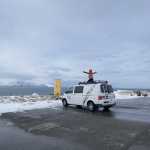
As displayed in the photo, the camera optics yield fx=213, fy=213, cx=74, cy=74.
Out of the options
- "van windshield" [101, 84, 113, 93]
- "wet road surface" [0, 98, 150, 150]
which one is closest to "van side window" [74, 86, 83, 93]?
"van windshield" [101, 84, 113, 93]

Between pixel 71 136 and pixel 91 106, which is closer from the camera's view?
pixel 71 136

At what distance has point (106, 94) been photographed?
16.1 m

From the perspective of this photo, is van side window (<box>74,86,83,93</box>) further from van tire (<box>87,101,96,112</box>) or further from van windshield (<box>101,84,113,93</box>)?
van windshield (<box>101,84,113,93</box>)

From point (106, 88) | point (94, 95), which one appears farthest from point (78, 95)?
point (106, 88)

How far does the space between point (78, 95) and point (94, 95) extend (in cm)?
186

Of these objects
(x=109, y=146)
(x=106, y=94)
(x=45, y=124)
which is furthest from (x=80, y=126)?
(x=106, y=94)

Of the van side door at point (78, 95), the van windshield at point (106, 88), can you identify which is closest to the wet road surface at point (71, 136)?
the van windshield at point (106, 88)

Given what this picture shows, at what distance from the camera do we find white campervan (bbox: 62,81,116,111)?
52.3 feet

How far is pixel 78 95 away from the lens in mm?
17531

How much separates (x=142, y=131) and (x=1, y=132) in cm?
595

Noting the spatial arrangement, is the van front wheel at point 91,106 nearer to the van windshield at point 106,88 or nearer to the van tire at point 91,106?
the van tire at point 91,106

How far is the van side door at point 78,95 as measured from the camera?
1727 cm

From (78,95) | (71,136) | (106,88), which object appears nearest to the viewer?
(71,136)

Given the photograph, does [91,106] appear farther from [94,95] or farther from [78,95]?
[78,95]
